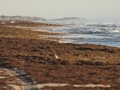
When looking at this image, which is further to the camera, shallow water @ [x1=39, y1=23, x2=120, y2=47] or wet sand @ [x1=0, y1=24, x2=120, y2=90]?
shallow water @ [x1=39, y1=23, x2=120, y2=47]

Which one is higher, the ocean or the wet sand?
the wet sand

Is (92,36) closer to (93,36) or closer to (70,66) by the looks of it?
(93,36)

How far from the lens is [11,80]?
1580 cm

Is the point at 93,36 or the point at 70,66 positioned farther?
the point at 93,36

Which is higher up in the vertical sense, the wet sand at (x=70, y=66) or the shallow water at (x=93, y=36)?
the wet sand at (x=70, y=66)

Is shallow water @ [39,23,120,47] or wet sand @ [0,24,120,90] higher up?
wet sand @ [0,24,120,90]

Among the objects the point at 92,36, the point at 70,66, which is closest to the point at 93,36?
the point at 92,36

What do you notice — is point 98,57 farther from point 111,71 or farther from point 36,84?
point 36,84

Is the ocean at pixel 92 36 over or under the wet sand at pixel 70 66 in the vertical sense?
under

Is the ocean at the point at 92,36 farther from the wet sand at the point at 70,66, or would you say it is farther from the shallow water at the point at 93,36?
the wet sand at the point at 70,66

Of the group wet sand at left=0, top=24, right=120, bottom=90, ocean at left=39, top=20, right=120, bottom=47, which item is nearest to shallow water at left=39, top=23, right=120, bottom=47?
ocean at left=39, top=20, right=120, bottom=47

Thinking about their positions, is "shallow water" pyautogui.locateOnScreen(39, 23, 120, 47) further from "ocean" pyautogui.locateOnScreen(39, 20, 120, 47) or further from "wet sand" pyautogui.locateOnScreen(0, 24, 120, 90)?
"wet sand" pyautogui.locateOnScreen(0, 24, 120, 90)

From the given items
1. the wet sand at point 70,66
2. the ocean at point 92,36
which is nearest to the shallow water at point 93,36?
the ocean at point 92,36

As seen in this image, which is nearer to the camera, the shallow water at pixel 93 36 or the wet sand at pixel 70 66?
the wet sand at pixel 70 66
